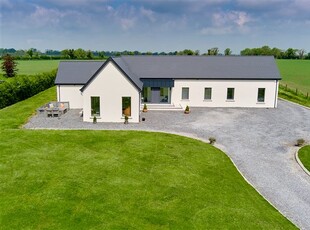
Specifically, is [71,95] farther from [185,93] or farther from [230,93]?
[230,93]

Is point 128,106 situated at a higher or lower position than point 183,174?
higher

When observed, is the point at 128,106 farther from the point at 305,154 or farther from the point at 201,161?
the point at 305,154

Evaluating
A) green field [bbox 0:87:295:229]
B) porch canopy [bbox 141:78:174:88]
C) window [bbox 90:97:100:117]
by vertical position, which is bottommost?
green field [bbox 0:87:295:229]

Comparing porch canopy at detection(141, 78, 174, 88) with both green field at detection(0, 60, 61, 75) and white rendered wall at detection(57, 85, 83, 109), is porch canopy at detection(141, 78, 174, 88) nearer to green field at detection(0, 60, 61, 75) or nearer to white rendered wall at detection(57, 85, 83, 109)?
white rendered wall at detection(57, 85, 83, 109)

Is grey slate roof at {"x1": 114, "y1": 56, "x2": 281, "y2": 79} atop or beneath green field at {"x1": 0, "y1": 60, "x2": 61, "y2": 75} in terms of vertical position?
atop

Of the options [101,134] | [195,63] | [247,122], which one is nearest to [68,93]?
[101,134]

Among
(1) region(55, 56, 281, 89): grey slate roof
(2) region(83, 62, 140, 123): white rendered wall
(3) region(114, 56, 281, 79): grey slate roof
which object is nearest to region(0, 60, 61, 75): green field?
(1) region(55, 56, 281, 89): grey slate roof
